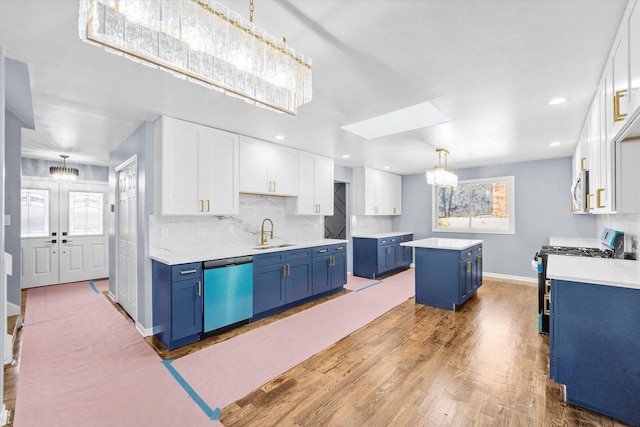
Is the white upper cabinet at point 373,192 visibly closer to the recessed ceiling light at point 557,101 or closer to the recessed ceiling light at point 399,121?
the recessed ceiling light at point 399,121

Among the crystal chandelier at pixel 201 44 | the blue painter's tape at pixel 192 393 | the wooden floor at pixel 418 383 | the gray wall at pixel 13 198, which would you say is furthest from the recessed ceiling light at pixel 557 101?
the gray wall at pixel 13 198

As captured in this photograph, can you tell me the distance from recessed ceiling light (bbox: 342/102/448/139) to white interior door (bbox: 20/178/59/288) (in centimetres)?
595

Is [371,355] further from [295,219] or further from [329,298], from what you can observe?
[295,219]

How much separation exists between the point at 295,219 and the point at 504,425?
382cm

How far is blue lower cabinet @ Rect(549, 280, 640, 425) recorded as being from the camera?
5.96 ft

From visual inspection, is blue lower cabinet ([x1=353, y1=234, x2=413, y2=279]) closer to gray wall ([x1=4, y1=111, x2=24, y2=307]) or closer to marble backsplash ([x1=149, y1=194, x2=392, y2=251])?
marble backsplash ([x1=149, y1=194, x2=392, y2=251])

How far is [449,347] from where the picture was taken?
2926 mm

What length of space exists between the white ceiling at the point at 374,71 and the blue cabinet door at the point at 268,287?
5.99ft

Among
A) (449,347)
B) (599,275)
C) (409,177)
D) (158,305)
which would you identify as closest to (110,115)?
(158,305)

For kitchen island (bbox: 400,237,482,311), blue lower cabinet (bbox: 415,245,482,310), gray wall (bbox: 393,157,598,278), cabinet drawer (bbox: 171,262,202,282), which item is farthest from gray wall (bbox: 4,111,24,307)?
gray wall (bbox: 393,157,598,278)

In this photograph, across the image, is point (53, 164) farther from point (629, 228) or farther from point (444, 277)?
point (629, 228)

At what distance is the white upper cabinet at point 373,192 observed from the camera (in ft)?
20.7

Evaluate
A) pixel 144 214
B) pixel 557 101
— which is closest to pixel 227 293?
pixel 144 214

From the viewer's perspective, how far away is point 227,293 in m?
3.27
